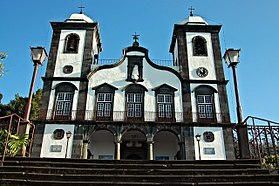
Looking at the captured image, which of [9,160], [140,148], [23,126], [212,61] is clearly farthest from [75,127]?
[212,61]

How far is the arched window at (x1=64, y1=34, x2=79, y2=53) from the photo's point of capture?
23.2 meters

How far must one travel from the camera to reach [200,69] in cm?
2241

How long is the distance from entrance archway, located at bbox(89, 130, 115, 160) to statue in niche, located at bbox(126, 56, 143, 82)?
432 centimetres

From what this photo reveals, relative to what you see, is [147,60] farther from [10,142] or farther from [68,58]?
[10,142]

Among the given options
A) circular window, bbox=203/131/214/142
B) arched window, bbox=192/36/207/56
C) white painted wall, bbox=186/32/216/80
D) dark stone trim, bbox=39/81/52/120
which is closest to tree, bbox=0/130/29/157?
dark stone trim, bbox=39/81/52/120

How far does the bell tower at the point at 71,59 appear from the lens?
68.2 ft

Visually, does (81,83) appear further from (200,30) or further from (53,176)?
(53,176)

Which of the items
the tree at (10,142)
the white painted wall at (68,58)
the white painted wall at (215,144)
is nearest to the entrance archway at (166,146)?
the white painted wall at (215,144)

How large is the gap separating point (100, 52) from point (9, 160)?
1985cm

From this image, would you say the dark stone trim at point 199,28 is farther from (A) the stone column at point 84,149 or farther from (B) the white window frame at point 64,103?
(A) the stone column at point 84,149

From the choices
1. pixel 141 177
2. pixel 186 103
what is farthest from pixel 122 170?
pixel 186 103

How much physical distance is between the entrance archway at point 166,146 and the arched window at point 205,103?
7.94 feet

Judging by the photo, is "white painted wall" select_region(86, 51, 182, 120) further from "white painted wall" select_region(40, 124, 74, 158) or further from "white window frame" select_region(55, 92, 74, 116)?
"white painted wall" select_region(40, 124, 74, 158)

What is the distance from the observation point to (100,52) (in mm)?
28688
